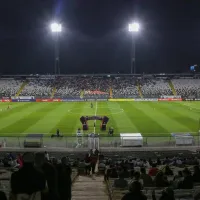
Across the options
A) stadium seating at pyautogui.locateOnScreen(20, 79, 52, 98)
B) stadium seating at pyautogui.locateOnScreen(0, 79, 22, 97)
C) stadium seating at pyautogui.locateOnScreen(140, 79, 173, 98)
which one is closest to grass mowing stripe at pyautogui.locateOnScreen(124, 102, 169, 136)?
stadium seating at pyautogui.locateOnScreen(140, 79, 173, 98)

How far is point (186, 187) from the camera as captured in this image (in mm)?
8484

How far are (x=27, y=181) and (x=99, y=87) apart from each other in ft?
268

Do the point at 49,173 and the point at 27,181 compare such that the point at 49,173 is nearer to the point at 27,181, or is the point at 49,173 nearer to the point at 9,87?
the point at 27,181

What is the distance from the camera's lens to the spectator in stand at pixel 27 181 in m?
4.64

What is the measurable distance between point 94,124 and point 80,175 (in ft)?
77.8

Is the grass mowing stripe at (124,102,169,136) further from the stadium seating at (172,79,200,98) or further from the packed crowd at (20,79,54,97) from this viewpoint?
the packed crowd at (20,79,54,97)

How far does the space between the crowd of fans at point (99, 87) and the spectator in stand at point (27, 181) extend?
74609mm

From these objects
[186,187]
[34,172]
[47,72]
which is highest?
[47,72]

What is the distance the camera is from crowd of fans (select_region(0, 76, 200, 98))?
265 feet

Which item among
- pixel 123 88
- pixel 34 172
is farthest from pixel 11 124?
pixel 123 88

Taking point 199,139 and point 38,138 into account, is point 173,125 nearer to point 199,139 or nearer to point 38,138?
point 199,139

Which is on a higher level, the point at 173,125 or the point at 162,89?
the point at 162,89

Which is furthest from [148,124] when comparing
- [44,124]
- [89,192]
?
[89,192]

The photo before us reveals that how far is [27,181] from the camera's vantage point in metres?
4.66
